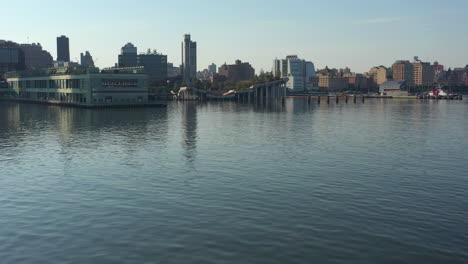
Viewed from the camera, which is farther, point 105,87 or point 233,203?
point 105,87

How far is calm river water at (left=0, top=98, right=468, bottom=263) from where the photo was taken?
2473 centimetres

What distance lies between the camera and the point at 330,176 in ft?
145

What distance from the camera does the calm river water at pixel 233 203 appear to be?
24734 mm

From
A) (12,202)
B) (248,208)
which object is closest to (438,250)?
(248,208)

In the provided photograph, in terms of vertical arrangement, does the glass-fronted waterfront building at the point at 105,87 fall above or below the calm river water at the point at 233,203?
above

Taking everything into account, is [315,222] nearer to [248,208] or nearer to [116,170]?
[248,208]

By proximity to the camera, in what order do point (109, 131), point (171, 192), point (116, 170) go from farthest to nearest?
point (109, 131) → point (116, 170) → point (171, 192)

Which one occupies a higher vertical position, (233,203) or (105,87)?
(105,87)

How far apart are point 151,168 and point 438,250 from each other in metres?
32.1

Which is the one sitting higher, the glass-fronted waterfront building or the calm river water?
the glass-fronted waterfront building

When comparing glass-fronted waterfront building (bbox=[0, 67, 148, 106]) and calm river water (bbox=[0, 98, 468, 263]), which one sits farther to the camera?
glass-fronted waterfront building (bbox=[0, 67, 148, 106])

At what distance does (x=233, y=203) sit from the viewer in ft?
113

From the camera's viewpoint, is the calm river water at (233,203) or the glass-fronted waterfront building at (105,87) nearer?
the calm river water at (233,203)

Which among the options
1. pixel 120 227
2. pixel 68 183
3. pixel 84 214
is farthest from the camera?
pixel 68 183
